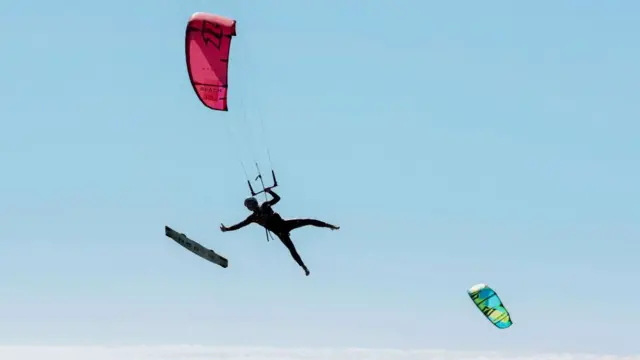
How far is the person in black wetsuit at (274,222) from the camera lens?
124 ft

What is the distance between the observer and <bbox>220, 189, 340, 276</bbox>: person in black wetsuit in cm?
3772

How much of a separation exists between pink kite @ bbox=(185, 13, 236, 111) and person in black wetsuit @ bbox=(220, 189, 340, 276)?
2811 mm

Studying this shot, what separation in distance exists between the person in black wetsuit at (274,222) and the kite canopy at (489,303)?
25646mm

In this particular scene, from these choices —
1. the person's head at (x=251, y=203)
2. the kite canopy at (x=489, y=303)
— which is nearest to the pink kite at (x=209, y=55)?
the person's head at (x=251, y=203)

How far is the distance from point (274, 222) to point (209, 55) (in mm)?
4909

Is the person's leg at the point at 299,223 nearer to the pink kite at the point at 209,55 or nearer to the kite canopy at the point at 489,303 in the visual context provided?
the pink kite at the point at 209,55

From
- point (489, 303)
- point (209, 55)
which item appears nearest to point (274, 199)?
point (209, 55)

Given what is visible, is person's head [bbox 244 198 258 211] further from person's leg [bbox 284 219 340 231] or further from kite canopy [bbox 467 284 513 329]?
kite canopy [bbox 467 284 513 329]

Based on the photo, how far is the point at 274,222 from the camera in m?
38.1

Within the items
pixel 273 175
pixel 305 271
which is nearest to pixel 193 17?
pixel 273 175

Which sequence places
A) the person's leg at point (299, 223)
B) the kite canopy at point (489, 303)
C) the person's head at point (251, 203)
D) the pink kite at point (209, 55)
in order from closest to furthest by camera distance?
the pink kite at point (209, 55) → the person's head at point (251, 203) → the person's leg at point (299, 223) → the kite canopy at point (489, 303)

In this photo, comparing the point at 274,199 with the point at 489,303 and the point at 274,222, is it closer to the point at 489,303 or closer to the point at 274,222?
the point at 274,222

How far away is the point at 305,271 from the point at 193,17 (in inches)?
294

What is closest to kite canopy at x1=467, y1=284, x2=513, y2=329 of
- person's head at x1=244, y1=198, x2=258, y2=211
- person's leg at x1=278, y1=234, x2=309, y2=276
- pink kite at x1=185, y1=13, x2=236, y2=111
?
person's leg at x1=278, y1=234, x2=309, y2=276
